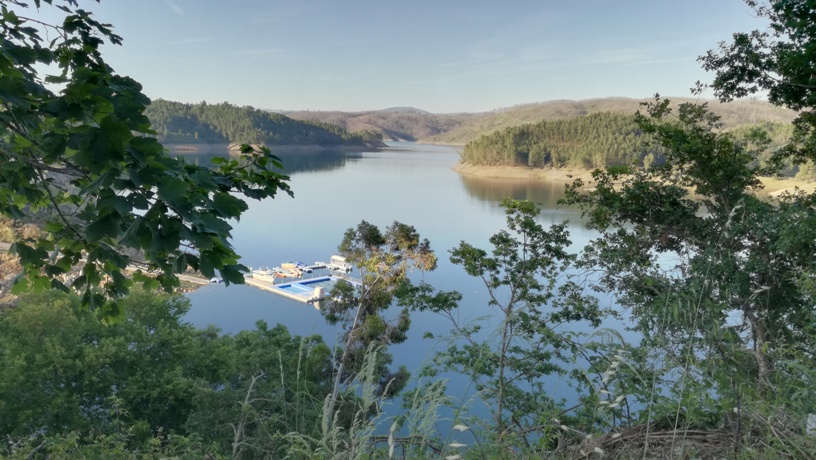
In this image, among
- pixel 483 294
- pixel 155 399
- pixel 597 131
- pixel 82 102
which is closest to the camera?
pixel 82 102

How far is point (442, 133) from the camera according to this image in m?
165

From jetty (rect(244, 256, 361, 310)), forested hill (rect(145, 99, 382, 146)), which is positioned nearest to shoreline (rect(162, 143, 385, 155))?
forested hill (rect(145, 99, 382, 146))

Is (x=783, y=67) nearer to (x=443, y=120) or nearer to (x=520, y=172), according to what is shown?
(x=520, y=172)

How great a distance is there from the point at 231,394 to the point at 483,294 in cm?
1131

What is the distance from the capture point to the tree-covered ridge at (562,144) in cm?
4797

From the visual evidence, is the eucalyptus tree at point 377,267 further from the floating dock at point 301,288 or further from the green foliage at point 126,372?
the floating dock at point 301,288

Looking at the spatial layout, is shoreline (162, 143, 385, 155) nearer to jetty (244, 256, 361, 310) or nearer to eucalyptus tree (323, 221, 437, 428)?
jetty (244, 256, 361, 310)

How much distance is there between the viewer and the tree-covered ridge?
48.0 meters

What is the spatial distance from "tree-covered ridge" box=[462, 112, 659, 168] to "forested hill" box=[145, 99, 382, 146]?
3601cm

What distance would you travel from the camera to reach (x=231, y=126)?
267 feet

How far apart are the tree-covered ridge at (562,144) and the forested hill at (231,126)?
36.0m

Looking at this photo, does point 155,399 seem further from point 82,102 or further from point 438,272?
point 438,272

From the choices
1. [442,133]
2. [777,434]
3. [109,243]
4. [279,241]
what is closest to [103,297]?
[109,243]

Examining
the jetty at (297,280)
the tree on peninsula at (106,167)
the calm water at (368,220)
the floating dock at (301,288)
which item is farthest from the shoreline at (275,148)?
the tree on peninsula at (106,167)
